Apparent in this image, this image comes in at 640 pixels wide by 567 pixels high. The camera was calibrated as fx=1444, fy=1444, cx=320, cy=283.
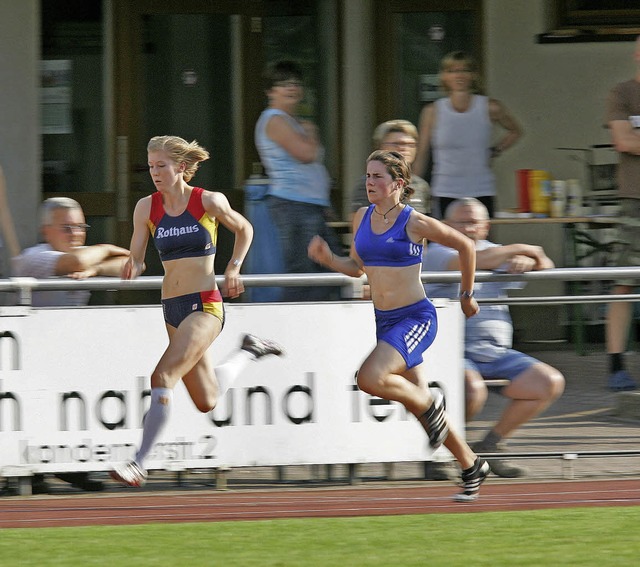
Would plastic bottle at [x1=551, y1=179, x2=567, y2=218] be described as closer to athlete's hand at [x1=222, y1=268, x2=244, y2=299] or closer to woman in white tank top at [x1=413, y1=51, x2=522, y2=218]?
woman in white tank top at [x1=413, y1=51, x2=522, y2=218]

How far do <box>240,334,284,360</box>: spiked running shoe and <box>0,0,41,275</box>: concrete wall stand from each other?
14.5 feet

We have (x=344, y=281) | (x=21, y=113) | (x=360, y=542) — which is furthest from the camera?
(x=21, y=113)

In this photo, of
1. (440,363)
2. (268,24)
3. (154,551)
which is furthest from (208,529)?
(268,24)

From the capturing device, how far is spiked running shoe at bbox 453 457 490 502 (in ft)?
23.7

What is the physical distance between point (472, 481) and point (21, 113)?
5916 millimetres

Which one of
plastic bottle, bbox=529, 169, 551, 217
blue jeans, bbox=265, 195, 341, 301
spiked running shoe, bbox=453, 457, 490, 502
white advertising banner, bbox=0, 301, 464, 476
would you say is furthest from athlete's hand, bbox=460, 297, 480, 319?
plastic bottle, bbox=529, 169, 551, 217

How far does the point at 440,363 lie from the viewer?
7.91m

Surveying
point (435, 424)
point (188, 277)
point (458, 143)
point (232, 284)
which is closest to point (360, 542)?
point (435, 424)

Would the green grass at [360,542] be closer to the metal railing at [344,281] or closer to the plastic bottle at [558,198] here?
the metal railing at [344,281]

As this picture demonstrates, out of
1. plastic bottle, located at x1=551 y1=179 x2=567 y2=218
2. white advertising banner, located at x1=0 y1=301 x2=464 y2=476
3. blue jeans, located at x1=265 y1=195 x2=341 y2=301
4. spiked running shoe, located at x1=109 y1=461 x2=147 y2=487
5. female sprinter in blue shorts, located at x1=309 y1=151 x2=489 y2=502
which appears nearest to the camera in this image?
spiked running shoe, located at x1=109 y1=461 x2=147 y2=487

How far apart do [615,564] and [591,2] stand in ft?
22.9

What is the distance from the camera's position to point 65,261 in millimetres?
8117

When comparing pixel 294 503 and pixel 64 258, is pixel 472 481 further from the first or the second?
pixel 64 258

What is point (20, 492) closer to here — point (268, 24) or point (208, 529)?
point (208, 529)
